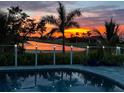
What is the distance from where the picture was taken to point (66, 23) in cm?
2297

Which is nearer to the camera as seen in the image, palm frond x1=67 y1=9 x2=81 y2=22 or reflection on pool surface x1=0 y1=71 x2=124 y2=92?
reflection on pool surface x1=0 y1=71 x2=124 y2=92

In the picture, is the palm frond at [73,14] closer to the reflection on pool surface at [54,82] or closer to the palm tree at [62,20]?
the palm tree at [62,20]

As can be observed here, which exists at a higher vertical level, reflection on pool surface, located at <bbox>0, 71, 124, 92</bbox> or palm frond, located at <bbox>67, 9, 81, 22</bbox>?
palm frond, located at <bbox>67, 9, 81, 22</bbox>

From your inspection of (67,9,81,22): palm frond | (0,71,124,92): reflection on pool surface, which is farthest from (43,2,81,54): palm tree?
(0,71,124,92): reflection on pool surface

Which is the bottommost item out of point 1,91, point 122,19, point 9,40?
point 1,91

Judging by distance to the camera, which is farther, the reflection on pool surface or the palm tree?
the palm tree

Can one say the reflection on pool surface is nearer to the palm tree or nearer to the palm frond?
the palm tree

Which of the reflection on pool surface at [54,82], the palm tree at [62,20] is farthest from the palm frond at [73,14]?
the reflection on pool surface at [54,82]

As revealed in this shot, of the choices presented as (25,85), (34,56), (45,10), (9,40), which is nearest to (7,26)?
Result: (9,40)

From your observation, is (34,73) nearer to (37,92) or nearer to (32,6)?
(37,92)

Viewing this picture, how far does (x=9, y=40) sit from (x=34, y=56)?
11.5 feet

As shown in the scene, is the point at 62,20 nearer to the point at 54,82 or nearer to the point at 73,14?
the point at 73,14

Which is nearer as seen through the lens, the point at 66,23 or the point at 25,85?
the point at 25,85

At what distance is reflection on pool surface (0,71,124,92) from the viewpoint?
10672 mm
